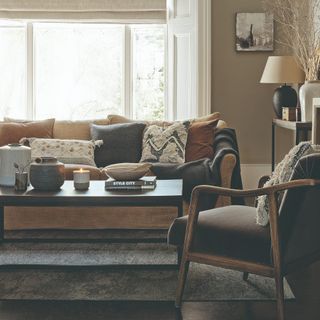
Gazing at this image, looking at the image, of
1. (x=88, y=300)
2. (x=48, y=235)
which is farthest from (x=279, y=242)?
(x=48, y=235)

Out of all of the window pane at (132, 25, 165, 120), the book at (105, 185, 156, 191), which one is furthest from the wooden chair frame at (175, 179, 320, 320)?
the window pane at (132, 25, 165, 120)

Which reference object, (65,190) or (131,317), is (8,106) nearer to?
(65,190)

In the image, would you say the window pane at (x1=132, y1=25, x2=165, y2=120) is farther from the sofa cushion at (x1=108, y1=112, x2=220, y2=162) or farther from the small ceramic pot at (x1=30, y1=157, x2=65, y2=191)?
the small ceramic pot at (x1=30, y1=157, x2=65, y2=191)

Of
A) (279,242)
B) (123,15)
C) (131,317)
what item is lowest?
(131,317)

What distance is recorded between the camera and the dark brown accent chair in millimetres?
3121

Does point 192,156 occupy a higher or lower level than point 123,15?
lower

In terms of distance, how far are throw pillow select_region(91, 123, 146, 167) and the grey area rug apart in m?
1.37

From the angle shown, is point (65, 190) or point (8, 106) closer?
point (65, 190)

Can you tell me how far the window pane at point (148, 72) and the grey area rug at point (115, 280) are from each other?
275cm

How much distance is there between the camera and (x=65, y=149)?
5.67m

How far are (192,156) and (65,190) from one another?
73.0 inches

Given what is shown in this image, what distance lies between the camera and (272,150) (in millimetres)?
6664

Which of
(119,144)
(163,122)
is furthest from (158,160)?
(163,122)

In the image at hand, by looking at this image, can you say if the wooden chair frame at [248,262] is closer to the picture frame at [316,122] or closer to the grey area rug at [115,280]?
the grey area rug at [115,280]
